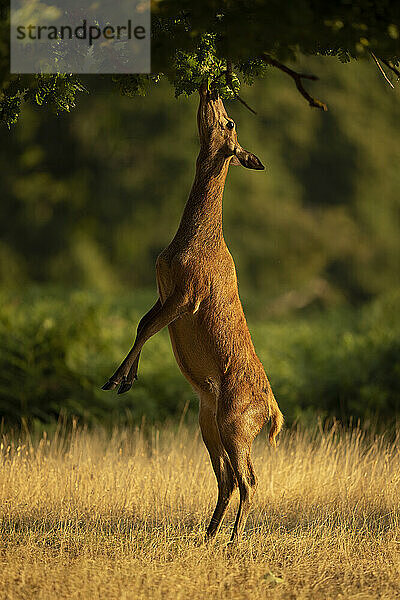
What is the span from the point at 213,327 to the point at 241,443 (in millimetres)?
476

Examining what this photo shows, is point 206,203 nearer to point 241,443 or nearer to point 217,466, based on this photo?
point 241,443

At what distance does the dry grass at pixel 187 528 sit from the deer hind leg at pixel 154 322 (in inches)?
28.3

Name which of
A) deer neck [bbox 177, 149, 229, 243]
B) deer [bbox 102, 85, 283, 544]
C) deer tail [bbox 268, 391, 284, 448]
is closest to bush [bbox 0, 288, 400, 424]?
deer tail [bbox 268, 391, 284, 448]

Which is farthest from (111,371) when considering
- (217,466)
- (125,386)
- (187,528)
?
(125,386)

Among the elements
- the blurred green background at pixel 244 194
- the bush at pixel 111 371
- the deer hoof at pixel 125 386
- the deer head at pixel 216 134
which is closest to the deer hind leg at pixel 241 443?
the deer hoof at pixel 125 386

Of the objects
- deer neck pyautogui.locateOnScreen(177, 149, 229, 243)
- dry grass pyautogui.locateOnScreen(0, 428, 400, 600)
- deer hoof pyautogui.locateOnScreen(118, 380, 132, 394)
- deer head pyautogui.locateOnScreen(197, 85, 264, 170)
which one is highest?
deer head pyautogui.locateOnScreen(197, 85, 264, 170)

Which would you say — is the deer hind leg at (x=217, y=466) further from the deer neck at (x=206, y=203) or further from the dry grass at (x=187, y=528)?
the deer neck at (x=206, y=203)

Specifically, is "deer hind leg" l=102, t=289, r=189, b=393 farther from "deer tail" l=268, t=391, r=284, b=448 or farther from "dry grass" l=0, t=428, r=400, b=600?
"dry grass" l=0, t=428, r=400, b=600

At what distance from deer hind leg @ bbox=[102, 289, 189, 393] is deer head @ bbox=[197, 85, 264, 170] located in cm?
63

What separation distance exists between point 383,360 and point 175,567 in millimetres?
4276

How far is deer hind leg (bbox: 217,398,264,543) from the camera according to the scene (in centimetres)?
299

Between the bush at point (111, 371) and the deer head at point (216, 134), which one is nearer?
the deer head at point (216, 134)

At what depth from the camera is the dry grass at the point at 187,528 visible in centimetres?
283

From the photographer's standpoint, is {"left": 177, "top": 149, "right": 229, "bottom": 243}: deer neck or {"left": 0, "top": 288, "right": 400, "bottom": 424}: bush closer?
{"left": 177, "top": 149, "right": 229, "bottom": 243}: deer neck
